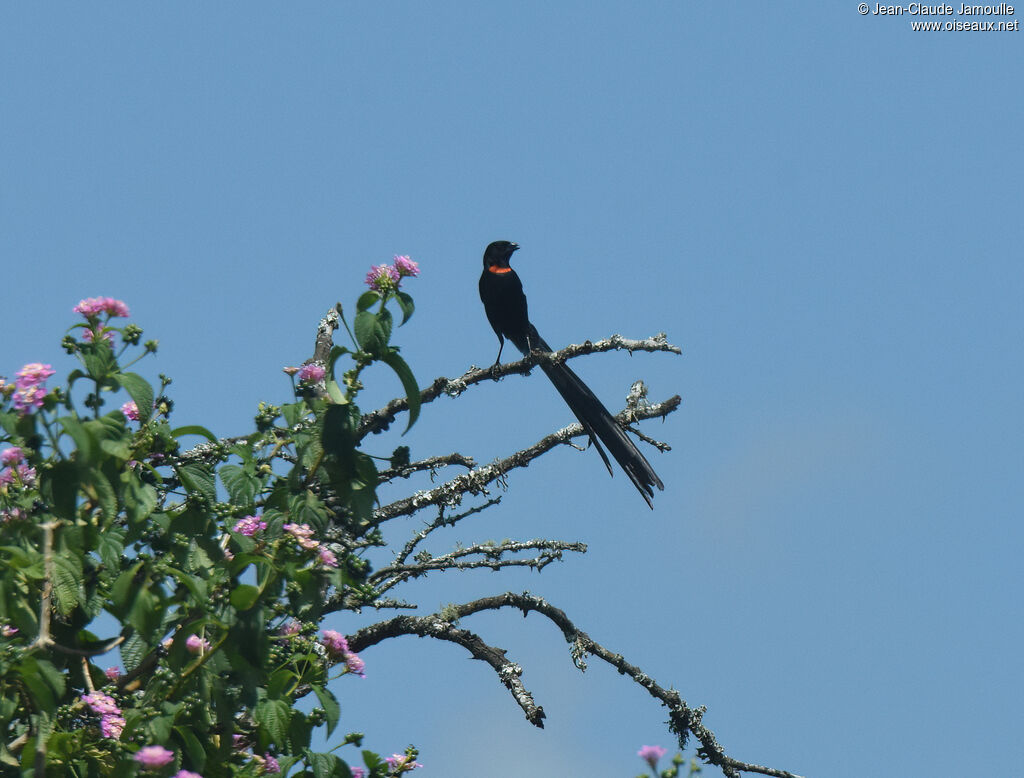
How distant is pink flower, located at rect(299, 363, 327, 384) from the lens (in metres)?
4.07

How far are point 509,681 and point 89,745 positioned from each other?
2.22 m

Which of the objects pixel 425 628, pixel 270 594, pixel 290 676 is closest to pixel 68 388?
pixel 270 594

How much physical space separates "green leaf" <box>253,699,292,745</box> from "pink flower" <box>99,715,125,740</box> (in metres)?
0.40

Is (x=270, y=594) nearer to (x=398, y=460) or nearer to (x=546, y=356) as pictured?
(x=398, y=460)

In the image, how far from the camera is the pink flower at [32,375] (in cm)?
352

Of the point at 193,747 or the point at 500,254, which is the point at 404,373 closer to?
the point at 193,747

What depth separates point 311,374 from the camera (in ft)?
13.4

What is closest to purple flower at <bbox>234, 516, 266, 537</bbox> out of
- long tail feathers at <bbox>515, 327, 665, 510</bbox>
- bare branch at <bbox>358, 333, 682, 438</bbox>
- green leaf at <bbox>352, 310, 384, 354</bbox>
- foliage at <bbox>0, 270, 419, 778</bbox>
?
foliage at <bbox>0, 270, 419, 778</bbox>

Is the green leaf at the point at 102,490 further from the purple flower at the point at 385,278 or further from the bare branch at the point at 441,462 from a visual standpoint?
the bare branch at the point at 441,462

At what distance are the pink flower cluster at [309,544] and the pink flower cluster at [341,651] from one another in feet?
1.48

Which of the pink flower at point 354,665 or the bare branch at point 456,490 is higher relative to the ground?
the bare branch at point 456,490

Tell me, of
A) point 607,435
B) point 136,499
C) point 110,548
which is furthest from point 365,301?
point 607,435

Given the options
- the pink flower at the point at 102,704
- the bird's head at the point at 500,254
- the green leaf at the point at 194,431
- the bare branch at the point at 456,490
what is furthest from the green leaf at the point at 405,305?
the bird's head at the point at 500,254

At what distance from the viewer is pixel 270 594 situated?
3.41 metres
